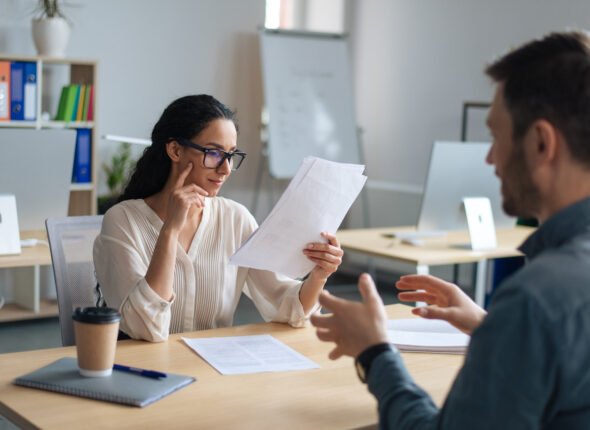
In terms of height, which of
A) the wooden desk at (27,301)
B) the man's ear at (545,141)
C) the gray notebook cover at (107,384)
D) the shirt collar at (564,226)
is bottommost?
the wooden desk at (27,301)

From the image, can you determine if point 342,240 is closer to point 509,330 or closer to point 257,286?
point 257,286

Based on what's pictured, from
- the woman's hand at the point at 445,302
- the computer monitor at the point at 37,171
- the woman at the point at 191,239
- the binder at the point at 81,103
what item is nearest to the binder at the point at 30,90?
the binder at the point at 81,103

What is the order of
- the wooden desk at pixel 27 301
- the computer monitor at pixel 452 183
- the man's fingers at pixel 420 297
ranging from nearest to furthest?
the man's fingers at pixel 420 297
the computer monitor at pixel 452 183
the wooden desk at pixel 27 301

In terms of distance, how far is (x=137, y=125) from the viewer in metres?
5.66

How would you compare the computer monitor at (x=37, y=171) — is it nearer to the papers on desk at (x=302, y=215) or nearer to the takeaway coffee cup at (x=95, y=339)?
the papers on desk at (x=302, y=215)

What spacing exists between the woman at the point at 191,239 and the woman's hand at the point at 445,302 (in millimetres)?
335

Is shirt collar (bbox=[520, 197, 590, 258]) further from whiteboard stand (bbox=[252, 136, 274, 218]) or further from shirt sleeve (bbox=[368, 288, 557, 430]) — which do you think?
whiteboard stand (bbox=[252, 136, 274, 218])

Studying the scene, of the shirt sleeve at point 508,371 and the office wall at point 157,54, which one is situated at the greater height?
the office wall at point 157,54

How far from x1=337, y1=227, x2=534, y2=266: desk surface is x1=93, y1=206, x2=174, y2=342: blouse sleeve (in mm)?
1490

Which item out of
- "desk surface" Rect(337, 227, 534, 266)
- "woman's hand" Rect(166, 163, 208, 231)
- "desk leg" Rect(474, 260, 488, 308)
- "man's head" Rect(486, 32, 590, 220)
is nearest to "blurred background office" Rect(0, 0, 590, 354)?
"desk surface" Rect(337, 227, 534, 266)

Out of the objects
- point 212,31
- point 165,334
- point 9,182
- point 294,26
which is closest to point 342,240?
point 9,182

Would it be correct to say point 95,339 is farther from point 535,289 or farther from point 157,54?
point 157,54

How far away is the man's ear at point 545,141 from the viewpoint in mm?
1058

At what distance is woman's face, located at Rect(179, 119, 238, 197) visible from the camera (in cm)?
222
